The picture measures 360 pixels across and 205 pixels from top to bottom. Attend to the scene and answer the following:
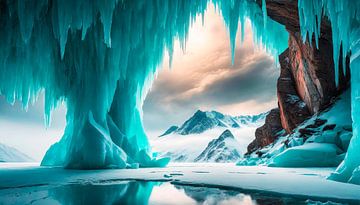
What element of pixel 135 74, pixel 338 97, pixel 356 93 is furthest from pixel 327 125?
pixel 135 74

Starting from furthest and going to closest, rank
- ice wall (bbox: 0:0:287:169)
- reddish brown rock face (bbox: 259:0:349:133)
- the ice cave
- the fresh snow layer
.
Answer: reddish brown rock face (bbox: 259:0:349:133)
the fresh snow layer
ice wall (bbox: 0:0:287:169)
the ice cave

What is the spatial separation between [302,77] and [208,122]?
5084 inches

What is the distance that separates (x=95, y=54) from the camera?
32.8ft

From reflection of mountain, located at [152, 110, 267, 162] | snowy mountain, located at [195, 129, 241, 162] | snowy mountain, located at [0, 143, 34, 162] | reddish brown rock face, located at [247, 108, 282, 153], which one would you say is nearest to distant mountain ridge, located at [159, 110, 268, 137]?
reflection of mountain, located at [152, 110, 267, 162]

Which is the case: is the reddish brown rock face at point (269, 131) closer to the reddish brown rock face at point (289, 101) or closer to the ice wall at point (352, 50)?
the reddish brown rock face at point (289, 101)

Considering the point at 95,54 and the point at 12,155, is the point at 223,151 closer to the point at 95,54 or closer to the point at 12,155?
the point at 12,155

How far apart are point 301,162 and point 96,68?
381 inches

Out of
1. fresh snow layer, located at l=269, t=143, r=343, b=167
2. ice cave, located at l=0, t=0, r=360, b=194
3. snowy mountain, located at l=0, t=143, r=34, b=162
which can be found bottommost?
snowy mountain, located at l=0, t=143, r=34, b=162

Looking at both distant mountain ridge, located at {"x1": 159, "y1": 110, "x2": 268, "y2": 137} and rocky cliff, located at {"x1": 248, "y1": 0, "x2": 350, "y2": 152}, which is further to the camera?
distant mountain ridge, located at {"x1": 159, "y1": 110, "x2": 268, "y2": 137}

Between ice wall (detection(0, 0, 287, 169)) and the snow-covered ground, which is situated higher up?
ice wall (detection(0, 0, 287, 169))

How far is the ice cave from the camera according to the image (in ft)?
20.4

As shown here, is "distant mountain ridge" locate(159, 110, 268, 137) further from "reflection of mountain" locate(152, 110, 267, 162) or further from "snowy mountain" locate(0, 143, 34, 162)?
"snowy mountain" locate(0, 143, 34, 162)

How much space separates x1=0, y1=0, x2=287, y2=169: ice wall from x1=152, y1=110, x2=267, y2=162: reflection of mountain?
51.9m

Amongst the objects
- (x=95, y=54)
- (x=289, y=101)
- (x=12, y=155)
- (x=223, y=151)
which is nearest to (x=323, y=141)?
(x=289, y=101)
